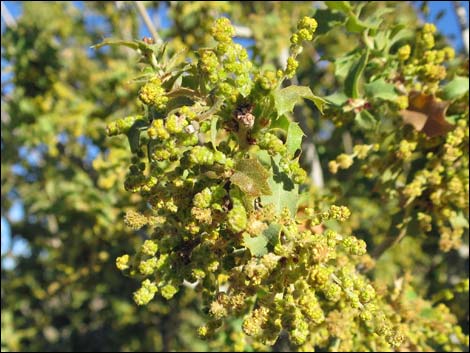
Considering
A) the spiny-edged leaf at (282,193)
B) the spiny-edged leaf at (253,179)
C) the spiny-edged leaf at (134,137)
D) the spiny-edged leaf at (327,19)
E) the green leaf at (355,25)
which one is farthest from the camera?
the spiny-edged leaf at (327,19)

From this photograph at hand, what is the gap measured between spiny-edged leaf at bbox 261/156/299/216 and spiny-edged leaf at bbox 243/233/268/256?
0.11 metres

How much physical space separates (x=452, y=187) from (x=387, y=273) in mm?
4089

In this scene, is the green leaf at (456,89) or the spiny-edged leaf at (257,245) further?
the green leaf at (456,89)

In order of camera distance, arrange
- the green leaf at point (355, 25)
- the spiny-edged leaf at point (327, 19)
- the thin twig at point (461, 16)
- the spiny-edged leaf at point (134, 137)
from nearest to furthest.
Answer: the spiny-edged leaf at point (134, 137) < the green leaf at point (355, 25) < the spiny-edged leaf at point (327, 19) < the thin twig at point (461, 16)

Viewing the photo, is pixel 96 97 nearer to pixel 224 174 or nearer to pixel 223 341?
pixel 223 341

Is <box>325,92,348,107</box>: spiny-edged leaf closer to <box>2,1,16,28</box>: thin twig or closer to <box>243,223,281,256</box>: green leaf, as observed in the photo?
<box>243,223,281,256</box>: green leaf

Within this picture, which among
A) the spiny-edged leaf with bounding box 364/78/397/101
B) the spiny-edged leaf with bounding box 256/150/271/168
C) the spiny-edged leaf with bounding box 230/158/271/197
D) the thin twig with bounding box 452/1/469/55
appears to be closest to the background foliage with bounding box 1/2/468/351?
the spiny-edged leaf with bounding box 364/78/397/101

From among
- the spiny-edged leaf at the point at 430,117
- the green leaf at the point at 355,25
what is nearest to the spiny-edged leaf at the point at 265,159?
the spiny-edged leaf at the point at 430,117

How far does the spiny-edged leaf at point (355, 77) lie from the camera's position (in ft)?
6.62

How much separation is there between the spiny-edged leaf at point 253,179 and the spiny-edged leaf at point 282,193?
10cm

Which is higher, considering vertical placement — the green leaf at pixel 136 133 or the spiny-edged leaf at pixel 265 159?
the green leaf at pixel 136 133

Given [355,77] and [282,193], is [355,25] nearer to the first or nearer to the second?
[355,77]

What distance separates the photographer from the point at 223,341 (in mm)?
2918

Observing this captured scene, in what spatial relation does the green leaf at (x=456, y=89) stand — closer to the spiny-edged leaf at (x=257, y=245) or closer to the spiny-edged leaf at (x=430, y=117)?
the spiny-edged leaf at (x=430, y=117)
